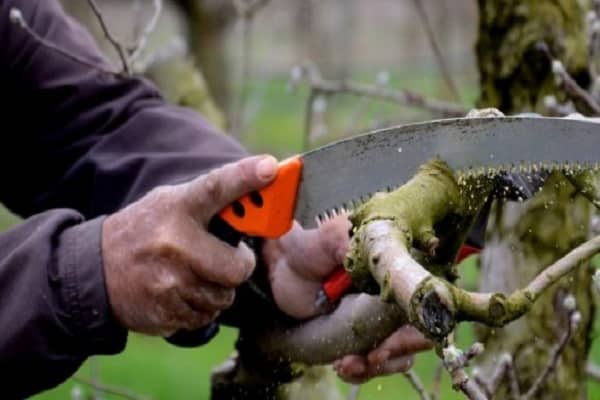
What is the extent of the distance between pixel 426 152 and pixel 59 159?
44.3 inches

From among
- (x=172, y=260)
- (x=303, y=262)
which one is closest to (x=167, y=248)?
(x=172, y=260)

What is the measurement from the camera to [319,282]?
2.36 meters

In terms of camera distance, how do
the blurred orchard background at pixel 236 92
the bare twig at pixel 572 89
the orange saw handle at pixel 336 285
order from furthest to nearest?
the blurred orchard background at pixel 236 92 → the bare twig at pixel 572 89 → the orange saw handle at pixel 336 285

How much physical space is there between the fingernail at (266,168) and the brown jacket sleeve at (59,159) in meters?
0.38

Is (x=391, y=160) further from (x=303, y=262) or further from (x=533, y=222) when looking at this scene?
(x=533, y=222)

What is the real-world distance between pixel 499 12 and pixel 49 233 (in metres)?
1.19

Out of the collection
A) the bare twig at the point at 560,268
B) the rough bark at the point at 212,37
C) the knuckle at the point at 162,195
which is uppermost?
the bare twig at the point at 560,268

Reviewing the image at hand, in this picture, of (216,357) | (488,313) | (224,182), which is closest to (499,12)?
(224,182)

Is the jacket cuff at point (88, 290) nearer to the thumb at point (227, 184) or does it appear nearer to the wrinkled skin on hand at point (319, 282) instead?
the thumb at point (227, 184)

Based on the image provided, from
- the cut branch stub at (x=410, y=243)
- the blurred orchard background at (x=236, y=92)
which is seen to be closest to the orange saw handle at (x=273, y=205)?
the cut branch stub at (x=410, y=243)

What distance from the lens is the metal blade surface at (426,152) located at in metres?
1.75

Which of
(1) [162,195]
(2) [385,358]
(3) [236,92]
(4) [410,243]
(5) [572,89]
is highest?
(4) [410,243]

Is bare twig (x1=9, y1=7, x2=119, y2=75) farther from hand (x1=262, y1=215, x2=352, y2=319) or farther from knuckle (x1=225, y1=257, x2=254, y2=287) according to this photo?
knuckle (x1=225, y1=257, x2=254, y2=287)

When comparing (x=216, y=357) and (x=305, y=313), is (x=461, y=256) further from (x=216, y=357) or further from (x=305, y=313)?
(x=216, y=357)
